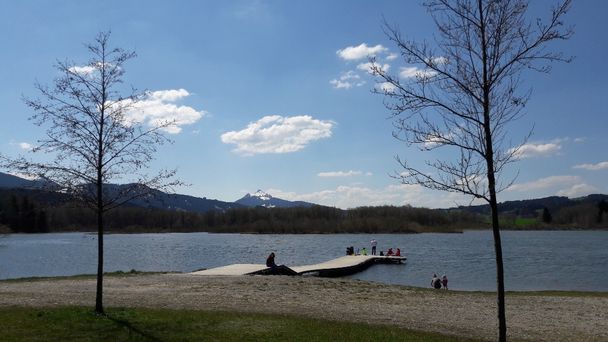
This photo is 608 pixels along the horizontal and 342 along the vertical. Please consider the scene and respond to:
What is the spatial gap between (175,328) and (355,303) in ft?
28.9

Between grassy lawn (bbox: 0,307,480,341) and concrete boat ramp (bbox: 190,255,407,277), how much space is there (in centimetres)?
1797

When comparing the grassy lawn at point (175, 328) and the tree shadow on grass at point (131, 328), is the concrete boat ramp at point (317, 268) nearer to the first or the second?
the grassy lawn at point (175, 328)

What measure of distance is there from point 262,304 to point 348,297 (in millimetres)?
4318

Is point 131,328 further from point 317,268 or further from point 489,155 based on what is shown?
point 317,268

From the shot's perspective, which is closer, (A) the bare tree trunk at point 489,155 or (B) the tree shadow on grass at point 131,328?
(A) the bare tree trunk at point 489,155

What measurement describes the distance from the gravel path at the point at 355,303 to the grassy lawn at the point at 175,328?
76.5 inches

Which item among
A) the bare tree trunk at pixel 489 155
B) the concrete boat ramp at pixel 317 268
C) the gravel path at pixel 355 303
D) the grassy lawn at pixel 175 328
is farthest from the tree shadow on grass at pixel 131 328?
the concrete boat ramp at pixel 317 268

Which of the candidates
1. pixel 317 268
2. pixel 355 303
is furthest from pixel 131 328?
pixel 317 268

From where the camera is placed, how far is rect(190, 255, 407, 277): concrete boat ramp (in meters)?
34.2

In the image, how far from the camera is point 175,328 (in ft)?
40.7

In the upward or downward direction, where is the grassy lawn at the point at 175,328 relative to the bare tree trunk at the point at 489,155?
downward

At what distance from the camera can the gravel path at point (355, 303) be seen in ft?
51.0

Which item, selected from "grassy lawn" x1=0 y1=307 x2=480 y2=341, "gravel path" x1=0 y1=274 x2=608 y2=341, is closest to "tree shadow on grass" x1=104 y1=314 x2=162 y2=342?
"grassy lawn" x1=0 y1=307 x2=480 y2=341

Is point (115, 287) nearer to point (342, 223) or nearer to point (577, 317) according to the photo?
point (577, 317)
